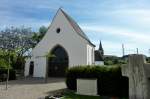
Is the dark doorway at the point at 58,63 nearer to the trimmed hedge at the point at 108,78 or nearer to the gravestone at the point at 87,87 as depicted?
the trimmed hedge at the point at 108,78

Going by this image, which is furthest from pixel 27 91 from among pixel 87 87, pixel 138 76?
pixel 138 76

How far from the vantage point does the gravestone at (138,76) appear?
11.3m

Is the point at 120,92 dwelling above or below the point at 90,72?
below

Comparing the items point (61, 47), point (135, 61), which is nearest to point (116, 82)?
point (135, 61)

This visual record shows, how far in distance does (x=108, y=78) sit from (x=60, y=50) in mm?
20841

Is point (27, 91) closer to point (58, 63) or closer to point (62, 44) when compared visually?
point (58, 63)

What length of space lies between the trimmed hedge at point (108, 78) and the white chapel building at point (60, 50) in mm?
16181

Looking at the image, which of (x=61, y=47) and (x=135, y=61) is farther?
(x=61, y=47)

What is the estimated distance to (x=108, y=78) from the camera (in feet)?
56.1

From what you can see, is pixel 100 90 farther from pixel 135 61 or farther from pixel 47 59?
pixel 47 59

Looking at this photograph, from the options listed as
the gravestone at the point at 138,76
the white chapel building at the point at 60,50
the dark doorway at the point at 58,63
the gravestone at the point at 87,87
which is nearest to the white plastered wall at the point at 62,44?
the white chapel building at the point at 60,50

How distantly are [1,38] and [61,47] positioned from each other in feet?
55.6

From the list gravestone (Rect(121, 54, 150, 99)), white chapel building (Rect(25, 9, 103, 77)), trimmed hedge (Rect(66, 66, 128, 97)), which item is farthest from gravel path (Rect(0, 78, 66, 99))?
white chapel building (Rect(25, 9, 103, 77))

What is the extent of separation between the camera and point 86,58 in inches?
1378
